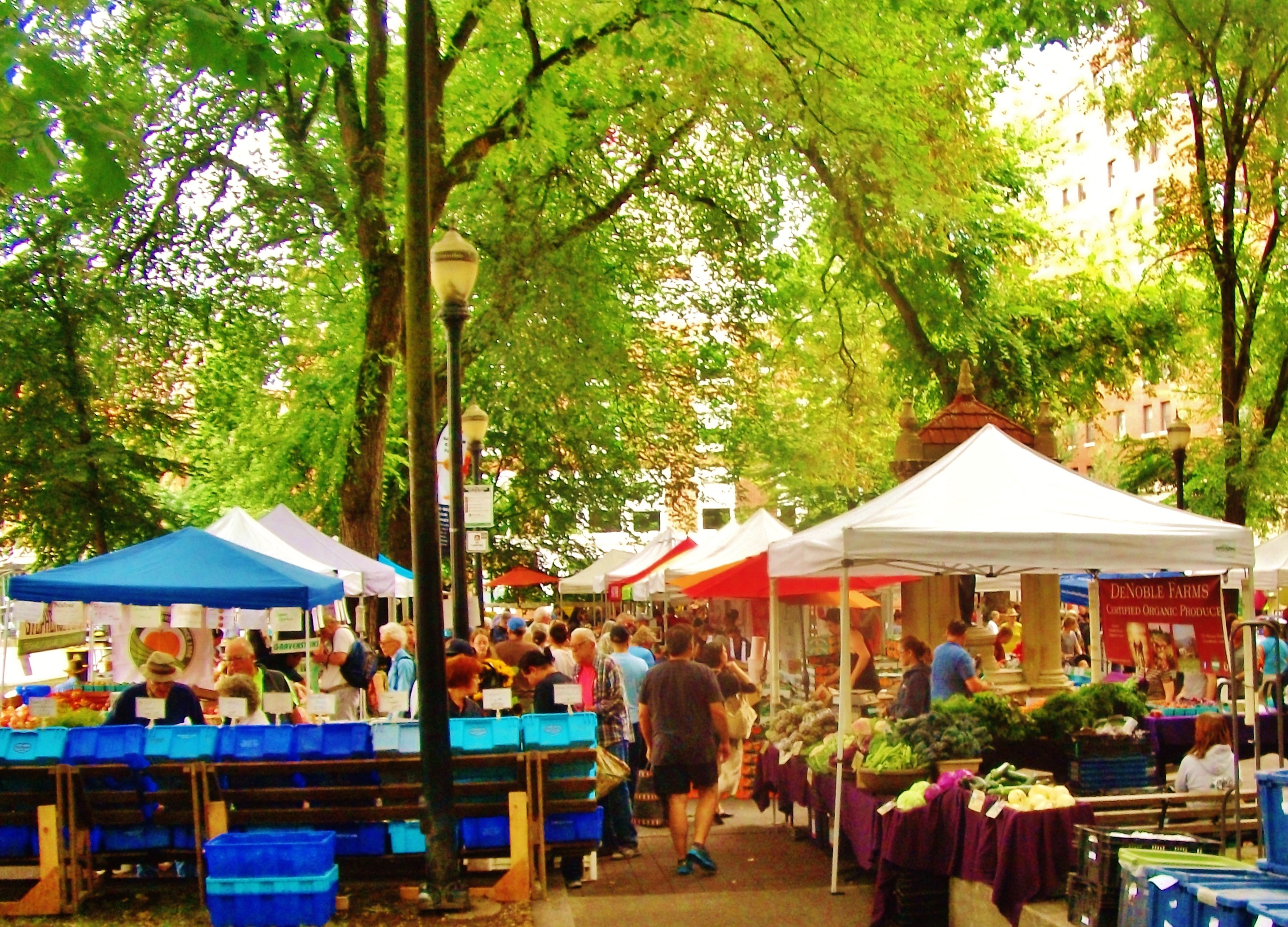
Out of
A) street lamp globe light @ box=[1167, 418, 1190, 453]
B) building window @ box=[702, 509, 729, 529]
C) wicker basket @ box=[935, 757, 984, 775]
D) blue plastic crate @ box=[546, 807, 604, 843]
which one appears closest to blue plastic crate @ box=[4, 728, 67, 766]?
blue plastic crate @ box=[546, 807, 604, 843]

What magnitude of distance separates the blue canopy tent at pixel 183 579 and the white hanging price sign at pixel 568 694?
2.97 m

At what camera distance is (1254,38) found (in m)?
20.8

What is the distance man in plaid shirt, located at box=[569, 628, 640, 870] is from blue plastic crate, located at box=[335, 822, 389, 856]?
214 cm

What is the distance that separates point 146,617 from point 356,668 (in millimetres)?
3148

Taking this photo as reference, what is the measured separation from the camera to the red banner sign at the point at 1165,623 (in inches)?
440

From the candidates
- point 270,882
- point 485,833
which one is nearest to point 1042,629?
point 485,833

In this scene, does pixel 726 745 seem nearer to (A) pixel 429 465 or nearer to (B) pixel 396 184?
(A) pixel 429 465

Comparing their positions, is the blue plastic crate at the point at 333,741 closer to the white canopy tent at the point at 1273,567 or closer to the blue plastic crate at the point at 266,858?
the blue plastic crate at the point at 266,858

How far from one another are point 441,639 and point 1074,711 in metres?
4.83

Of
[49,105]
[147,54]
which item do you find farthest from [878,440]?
[49,105]

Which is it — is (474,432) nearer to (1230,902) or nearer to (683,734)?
(683,734)

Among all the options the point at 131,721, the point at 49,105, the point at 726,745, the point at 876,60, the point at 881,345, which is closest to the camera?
the point at 49,105

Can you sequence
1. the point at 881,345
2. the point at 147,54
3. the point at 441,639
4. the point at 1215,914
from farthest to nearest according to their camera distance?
the point at 881,345, the point at 147,54, the point at 441,639, the point at 1215,914

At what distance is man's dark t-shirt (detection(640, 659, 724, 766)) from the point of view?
10.2 m
